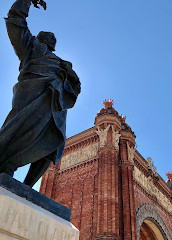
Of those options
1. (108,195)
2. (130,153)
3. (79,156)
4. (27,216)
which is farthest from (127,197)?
(27,216)

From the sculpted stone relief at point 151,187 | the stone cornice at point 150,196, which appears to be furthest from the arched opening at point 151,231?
the sculpted stone relief at point 151,187

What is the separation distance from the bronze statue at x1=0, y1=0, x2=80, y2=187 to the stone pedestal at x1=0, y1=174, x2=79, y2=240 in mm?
214

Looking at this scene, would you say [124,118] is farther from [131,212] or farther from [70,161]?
[131,212]

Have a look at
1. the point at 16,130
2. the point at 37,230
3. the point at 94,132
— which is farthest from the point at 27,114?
the point at 94,132

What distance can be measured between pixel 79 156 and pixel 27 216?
1380 centimetres

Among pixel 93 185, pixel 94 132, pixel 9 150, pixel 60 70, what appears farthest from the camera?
pixel 94 132

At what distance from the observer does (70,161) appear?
15445 mm

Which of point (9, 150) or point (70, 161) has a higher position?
point (70, 161)

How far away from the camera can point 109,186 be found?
11.8 metres

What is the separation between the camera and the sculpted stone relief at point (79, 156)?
47.4 ft

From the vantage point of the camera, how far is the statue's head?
2633mm

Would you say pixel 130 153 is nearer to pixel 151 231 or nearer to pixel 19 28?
pixel 151 231

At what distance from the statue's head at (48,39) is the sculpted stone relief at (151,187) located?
1376 cm

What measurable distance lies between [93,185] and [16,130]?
38.3 feet
